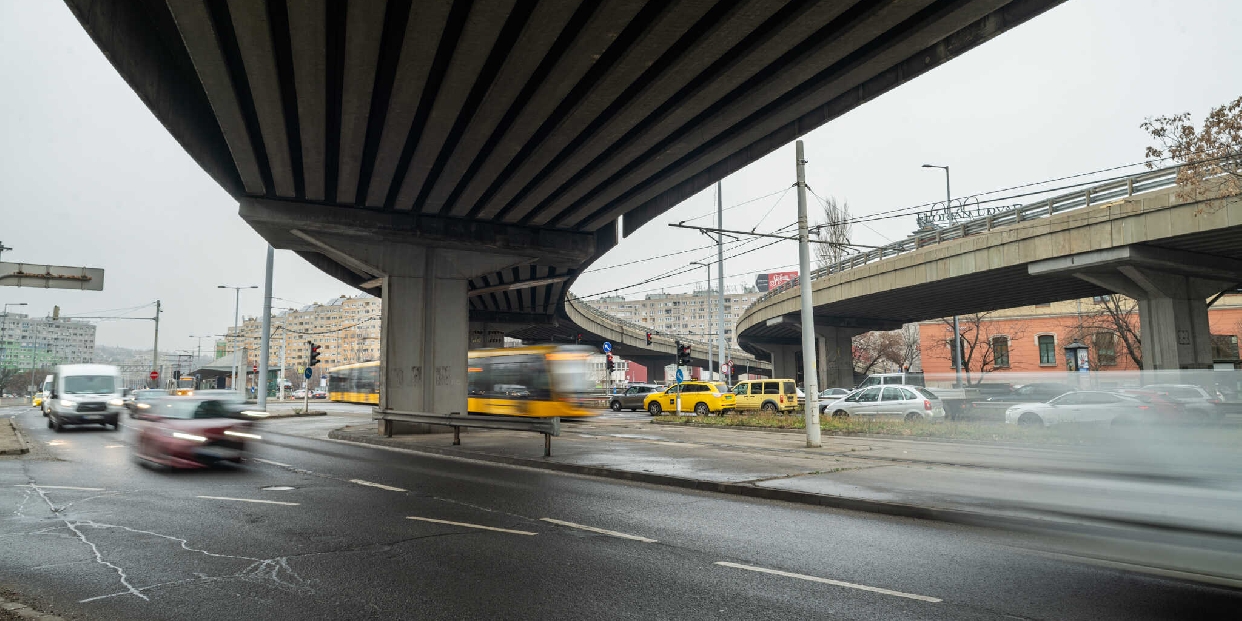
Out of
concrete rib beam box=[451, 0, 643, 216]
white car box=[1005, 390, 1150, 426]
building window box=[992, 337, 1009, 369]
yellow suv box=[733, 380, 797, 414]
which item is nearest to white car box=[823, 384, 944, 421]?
yellow suv box=[733, 380, 797, 414]

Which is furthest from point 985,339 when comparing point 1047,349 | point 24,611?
point 24,611

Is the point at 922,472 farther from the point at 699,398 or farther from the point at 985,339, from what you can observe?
the point at 985,339

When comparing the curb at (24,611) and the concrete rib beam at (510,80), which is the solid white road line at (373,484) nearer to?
the curb at (24,611)

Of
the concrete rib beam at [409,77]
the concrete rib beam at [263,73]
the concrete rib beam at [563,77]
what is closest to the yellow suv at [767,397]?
the concrete rib beam at [563,77]

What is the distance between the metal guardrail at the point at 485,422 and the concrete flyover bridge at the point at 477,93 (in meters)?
2.94

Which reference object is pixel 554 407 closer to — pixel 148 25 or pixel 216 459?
pixel 216 459

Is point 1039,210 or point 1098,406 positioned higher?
point 1039,210

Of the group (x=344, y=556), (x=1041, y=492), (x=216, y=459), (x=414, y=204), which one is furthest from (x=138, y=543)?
(x=414, y=204)

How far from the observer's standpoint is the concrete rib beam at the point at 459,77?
10.1 metres

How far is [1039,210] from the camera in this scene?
2762cm

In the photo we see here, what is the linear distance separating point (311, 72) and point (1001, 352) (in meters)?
54.4

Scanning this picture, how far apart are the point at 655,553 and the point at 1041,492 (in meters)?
5.95

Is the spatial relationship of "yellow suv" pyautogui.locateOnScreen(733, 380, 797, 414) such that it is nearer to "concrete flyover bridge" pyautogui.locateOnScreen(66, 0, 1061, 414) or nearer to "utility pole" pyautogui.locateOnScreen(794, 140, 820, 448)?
"concrete flyover bridge" pyautogui.locateOnScreen(66, 0, 1061, 414)

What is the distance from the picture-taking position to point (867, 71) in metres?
11.9
